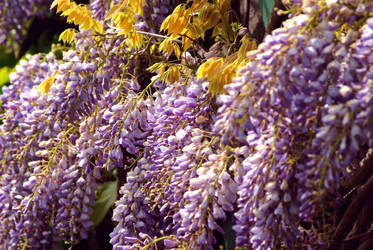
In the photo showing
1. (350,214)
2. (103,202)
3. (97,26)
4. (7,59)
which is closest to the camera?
(350,214)

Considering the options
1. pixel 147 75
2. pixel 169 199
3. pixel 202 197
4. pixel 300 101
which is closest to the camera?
pixel 300 101

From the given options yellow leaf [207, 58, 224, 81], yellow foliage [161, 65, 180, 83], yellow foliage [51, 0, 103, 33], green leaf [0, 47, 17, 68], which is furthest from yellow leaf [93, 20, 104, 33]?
green leaf [0, 47, 17, 68]

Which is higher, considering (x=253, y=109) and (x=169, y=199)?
(x=253, y=109)

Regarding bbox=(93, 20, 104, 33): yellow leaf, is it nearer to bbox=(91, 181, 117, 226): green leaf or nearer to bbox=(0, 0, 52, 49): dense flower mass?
bbox=(91, 181, 117, 226): green leaf

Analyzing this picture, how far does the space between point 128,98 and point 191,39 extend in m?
0.33

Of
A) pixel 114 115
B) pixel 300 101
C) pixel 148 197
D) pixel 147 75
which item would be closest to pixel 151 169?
pixel 148 197

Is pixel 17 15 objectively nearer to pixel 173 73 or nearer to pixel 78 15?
pixel 78 15

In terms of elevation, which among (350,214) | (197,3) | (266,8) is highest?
(197,3)

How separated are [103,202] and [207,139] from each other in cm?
133

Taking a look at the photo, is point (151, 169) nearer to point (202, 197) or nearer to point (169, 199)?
point (169, 199)

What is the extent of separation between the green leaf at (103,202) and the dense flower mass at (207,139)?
31 centimetres

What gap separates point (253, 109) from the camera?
160 cm

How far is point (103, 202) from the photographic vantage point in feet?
11.1

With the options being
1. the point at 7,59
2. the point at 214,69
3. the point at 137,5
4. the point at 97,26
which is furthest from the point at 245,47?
the point at 7,59
